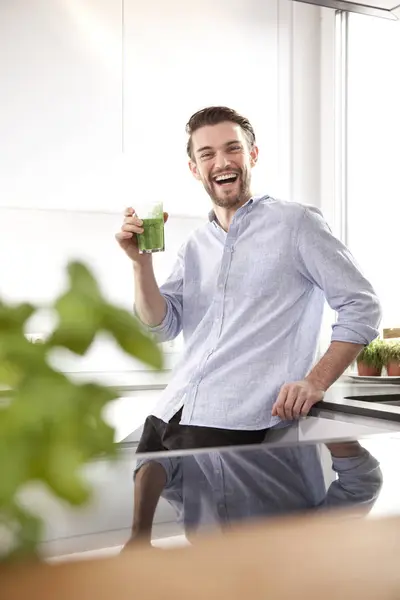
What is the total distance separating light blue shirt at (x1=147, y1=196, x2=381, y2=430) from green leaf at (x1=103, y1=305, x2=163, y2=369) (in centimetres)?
167

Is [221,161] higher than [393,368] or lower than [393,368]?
higher

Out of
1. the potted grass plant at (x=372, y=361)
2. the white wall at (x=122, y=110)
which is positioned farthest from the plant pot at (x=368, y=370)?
the white wall at (x=122, y=110)

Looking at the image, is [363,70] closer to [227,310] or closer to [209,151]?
[209,151]

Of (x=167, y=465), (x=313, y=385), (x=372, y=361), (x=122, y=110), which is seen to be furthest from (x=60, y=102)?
(x=167, y=465)

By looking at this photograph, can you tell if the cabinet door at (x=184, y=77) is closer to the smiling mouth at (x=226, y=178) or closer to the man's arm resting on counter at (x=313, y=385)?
the smiling mouth at (x=226, y=178)

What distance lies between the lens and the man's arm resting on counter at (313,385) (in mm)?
1773

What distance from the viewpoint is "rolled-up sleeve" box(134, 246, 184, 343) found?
219 cm

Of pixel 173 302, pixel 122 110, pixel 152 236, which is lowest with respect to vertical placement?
pixel 173 302

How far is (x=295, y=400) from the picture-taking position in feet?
5.82

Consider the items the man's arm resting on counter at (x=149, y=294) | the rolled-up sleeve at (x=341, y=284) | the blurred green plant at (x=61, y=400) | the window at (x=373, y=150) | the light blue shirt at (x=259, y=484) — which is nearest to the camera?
the blurred green plant at (x=61, y=400)

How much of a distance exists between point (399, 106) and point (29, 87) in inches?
71.3

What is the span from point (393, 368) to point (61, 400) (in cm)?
236

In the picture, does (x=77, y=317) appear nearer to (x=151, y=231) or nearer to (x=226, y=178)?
(x=151, y=231)

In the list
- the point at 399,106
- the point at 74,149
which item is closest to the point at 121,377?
the point at 74,149
